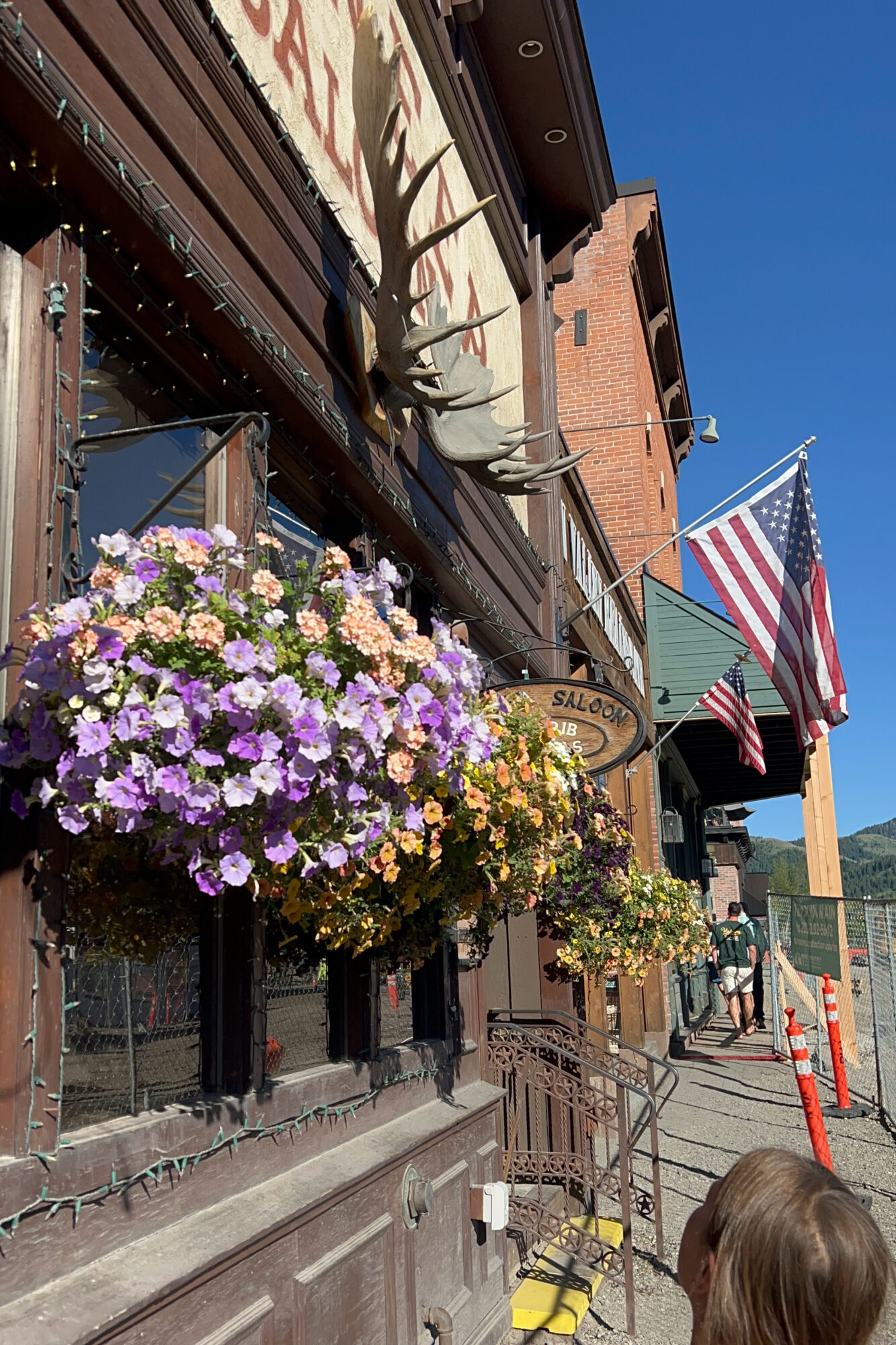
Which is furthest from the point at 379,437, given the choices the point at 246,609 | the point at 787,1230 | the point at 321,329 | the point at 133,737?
the point at 787,1230

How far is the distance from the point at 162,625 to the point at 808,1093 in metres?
6.07

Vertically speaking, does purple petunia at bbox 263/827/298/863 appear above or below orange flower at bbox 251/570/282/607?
below

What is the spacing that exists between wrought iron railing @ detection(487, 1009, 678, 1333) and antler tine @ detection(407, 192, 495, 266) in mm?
4417

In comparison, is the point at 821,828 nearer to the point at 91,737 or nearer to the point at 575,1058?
the point at 575,1058

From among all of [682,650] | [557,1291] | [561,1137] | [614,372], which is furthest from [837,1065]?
[614,372]

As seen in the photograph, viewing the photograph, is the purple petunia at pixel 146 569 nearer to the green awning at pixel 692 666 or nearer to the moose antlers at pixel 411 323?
the moose antlers at pixel 411 323

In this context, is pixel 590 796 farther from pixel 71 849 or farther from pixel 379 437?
pixel 71 849

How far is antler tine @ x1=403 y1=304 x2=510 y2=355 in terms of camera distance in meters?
4.55

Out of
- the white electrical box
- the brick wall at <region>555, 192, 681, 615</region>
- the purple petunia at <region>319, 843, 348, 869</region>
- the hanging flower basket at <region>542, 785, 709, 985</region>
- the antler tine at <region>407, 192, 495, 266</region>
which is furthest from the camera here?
the brick wall at <region>555, 192, 681, 615</region>

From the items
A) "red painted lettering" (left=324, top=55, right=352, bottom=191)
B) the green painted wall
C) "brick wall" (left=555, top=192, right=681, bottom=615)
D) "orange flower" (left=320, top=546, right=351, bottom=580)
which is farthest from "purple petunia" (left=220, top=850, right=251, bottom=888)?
"brick wall" (left=555, top=192, right=681, bottom=615)

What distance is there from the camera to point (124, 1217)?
2906 millimetres

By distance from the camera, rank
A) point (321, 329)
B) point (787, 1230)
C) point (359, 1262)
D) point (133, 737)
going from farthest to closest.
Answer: point (321, 329) → point (359, 1262) → point (133, 737) → point (787, 1230)

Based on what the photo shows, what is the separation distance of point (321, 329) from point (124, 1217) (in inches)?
140

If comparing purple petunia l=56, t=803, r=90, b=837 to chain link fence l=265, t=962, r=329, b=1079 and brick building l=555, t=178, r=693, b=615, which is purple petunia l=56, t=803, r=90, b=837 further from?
brick building l=555, t=178, r=693, b=615
